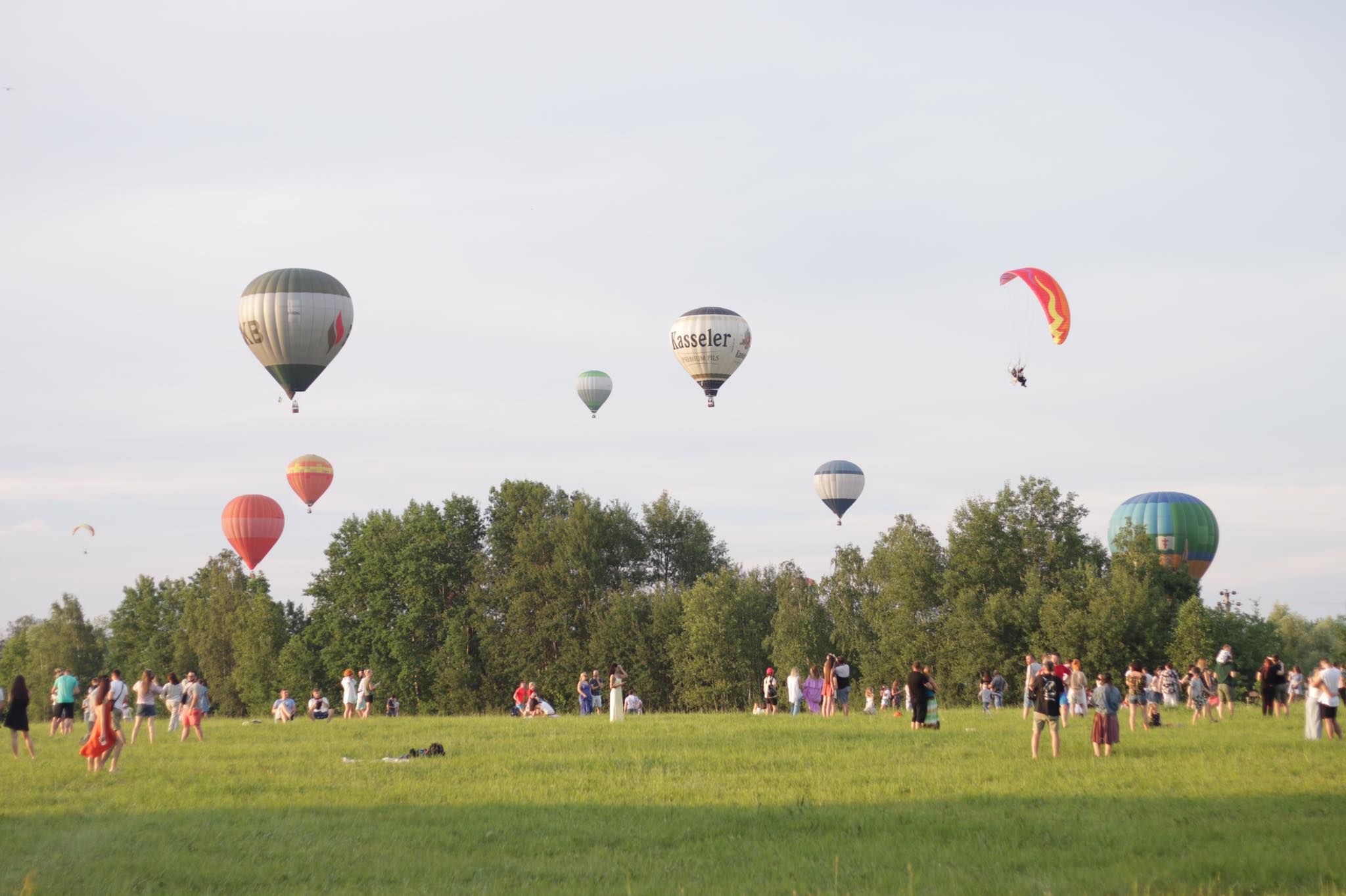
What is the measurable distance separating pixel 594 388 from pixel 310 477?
20.6 m

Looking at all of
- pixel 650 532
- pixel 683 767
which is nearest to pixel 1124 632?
pixel 650 532

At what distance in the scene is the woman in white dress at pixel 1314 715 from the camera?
26.9 meters

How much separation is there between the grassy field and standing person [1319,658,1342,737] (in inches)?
48.6

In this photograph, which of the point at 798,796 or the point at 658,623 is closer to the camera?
the point at 798,796

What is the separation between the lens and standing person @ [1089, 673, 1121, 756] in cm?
2545

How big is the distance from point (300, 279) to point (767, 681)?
24599mm

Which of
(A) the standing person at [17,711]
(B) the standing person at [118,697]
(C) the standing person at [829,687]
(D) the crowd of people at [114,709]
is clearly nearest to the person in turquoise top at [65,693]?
(D) the crowd of people at [114,709]

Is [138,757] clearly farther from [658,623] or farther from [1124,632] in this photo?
[658,623]

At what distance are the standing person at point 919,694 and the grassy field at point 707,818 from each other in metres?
→ 1.63

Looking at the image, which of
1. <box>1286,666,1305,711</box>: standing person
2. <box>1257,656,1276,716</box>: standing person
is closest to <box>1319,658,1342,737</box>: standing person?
<box>1257,656,1276,716</box>: standing person

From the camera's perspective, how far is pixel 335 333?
174 feet

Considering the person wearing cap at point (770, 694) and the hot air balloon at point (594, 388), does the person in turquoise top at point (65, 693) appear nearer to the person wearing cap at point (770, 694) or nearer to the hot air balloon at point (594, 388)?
the person wearing cap at point (770, 694)

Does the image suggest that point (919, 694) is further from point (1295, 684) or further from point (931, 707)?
point (1295, 684)

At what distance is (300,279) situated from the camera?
5266cm
